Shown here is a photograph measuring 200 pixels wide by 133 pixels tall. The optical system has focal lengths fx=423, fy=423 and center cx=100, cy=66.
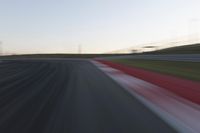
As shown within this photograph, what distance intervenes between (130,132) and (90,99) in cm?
480

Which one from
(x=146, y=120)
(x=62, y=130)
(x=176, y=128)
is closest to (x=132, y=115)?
(x=146, y=120)

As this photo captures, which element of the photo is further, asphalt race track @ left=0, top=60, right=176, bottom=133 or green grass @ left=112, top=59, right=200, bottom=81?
green grass @ left=112, top=59, right=200, bottom=81

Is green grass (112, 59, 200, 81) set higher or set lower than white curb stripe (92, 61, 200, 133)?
lower

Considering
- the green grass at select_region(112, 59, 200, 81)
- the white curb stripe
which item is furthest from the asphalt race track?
the green grass at select_region(112, 59, 200, 81)

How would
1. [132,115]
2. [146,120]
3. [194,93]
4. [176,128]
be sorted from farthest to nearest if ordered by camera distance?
[194,93], [132,115], [146,120], [176,128]

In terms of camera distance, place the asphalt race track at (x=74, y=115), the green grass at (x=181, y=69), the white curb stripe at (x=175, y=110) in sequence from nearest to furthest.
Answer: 1. the asphalt race track at (x=74, y=115)
2. the white curb stripe at (x=175, y=110)
3. the green grass at (x=181, y=69)

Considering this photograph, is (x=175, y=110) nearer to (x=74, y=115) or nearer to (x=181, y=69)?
(x=74, y=115)

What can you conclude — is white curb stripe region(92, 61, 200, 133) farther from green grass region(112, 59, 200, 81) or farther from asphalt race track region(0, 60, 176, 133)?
green grass region(112, 59, 200, 81)

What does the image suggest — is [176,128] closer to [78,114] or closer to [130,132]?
[130,132]

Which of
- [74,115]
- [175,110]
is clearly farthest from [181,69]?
[74,115]

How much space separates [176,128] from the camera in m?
7.50

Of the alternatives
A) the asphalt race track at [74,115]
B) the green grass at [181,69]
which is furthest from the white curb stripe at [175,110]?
the green grass at [181,69]

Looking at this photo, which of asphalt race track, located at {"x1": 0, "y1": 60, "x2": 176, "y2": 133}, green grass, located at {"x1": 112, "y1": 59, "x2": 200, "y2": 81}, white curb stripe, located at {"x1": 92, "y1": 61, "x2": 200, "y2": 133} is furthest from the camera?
green grass, located at {"x1": 112, "y1": 59, "x2": 200, "y2": 81}

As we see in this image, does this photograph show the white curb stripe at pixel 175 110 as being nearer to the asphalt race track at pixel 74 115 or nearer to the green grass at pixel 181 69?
the asphalt race track at pixel 74 115
